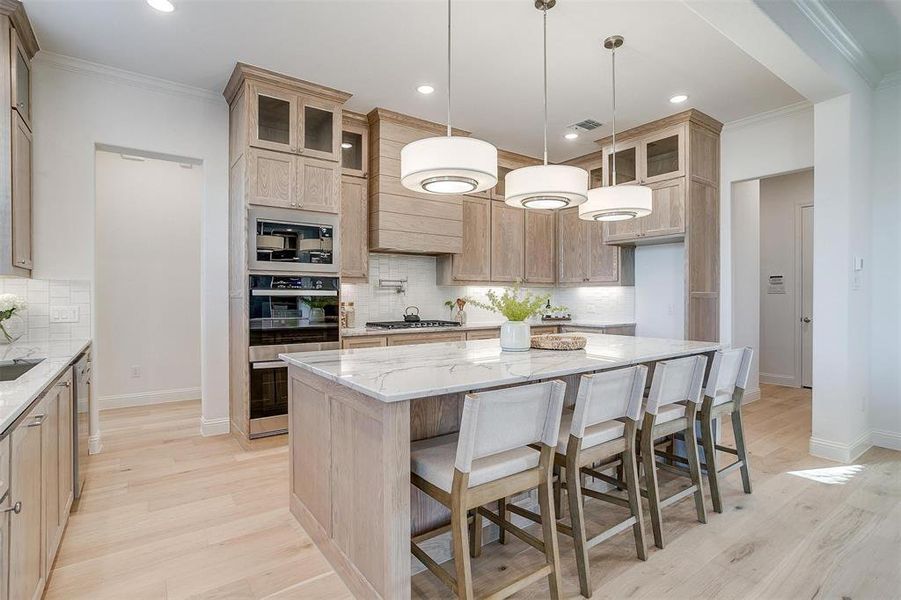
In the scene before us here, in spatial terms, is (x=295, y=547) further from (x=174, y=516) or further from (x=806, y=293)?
(x=806, y=293)

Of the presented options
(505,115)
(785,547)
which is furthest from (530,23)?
(785,547)

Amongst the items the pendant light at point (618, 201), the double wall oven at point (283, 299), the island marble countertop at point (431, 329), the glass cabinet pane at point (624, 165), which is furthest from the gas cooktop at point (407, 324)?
the glass cabinet pane at point (624, 165)

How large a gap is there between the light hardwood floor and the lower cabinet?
23cm

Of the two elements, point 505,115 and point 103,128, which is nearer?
point 103,128

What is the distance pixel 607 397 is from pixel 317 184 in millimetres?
2987

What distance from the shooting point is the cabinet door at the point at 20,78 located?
2750mm

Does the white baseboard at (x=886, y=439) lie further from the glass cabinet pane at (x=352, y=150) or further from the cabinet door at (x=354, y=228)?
the glass cabinet pane at (x=352, y=150)

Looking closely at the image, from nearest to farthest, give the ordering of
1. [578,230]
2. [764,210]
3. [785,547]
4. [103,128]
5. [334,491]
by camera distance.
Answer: [334,491], [785,547], [103,128], [578,230], [764,210]

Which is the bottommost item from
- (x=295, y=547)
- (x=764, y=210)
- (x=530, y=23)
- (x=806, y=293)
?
(x=295, y=547)

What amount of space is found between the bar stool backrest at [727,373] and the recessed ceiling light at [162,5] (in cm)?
375

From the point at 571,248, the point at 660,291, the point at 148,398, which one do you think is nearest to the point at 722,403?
the point at 660,291

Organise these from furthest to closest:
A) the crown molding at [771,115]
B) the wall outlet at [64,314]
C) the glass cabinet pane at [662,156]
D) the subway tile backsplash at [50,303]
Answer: the glass cabinet pane at [662,156], the crown molding at [771,115], the wall outlet at [64,314], the subway tile backsplash at [50,303]

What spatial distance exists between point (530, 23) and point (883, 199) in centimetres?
317

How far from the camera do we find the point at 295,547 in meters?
2.27
